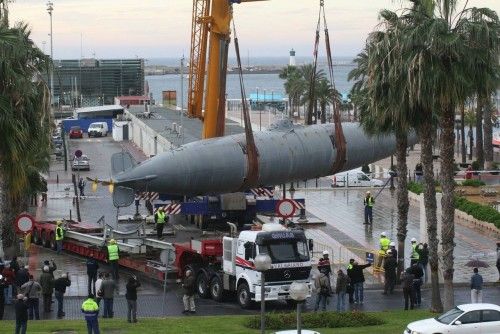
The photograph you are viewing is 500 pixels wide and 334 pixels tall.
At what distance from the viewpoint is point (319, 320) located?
29.9 m

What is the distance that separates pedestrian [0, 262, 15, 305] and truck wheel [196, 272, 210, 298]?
227 inches

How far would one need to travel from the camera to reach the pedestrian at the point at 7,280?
3338 cm

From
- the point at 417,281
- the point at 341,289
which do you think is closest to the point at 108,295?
the point at 341,289

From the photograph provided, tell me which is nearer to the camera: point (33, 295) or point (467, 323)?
point (467, 323)

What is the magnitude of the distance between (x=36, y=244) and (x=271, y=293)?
1568 centimetres

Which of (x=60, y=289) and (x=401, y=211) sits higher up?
(x=401, y=211)

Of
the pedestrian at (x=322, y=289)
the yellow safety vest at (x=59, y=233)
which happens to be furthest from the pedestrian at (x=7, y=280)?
the pedestrian at (x=322, y=289)

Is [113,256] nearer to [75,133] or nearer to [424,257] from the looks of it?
[424,257]

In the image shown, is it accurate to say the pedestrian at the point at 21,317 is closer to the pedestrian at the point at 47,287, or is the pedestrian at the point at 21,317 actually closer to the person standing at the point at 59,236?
the pedestrian at the point at 47,287

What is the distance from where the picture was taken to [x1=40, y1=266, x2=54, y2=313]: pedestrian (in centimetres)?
3288

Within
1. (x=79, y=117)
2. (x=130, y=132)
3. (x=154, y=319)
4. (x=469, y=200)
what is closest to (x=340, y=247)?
(x=469, y=200)

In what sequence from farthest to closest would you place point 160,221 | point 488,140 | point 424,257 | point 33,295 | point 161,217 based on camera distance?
point 488,140 → point 160,221 → point 161,217 → point 424,257 → point 33,295

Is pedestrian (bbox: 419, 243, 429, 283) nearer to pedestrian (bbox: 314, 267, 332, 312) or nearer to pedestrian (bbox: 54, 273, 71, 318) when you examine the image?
pedestrian (bbox: 314, 267, 332, 312)

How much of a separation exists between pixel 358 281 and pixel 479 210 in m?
17.1
